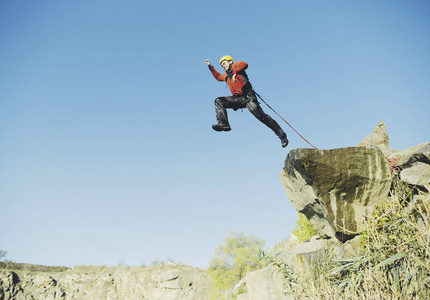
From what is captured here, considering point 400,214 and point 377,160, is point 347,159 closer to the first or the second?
point 377,160

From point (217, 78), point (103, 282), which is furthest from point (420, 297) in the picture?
point (103, 282)

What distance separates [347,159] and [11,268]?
180 ft

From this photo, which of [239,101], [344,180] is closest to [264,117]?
[239,101]

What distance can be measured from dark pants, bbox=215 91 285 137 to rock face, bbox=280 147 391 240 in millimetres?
994

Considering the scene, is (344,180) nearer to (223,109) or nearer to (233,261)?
(223,109)

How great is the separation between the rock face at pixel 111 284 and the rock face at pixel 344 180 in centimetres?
3027

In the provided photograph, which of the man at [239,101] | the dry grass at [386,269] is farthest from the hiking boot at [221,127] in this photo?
the dry grass at [386,269]

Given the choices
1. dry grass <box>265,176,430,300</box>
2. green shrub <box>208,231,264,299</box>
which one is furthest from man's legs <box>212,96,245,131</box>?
green shrub <box>208,231,264,299</box>

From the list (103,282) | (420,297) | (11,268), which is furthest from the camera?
(11,268)

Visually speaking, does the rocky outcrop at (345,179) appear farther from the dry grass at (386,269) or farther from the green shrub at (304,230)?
the green shrub at (304,230)

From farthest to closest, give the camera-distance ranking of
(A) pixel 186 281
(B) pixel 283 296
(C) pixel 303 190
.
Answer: (A) pixel 186 281, (C) pixel 303 190, (B) pixel 283 296

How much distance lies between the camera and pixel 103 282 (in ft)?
134

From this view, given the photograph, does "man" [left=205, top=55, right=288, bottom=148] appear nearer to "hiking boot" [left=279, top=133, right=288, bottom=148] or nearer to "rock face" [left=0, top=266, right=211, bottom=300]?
"hiking boot" [left=279, top=133, right=288, bottom=148]

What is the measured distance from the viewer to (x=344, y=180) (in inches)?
277
